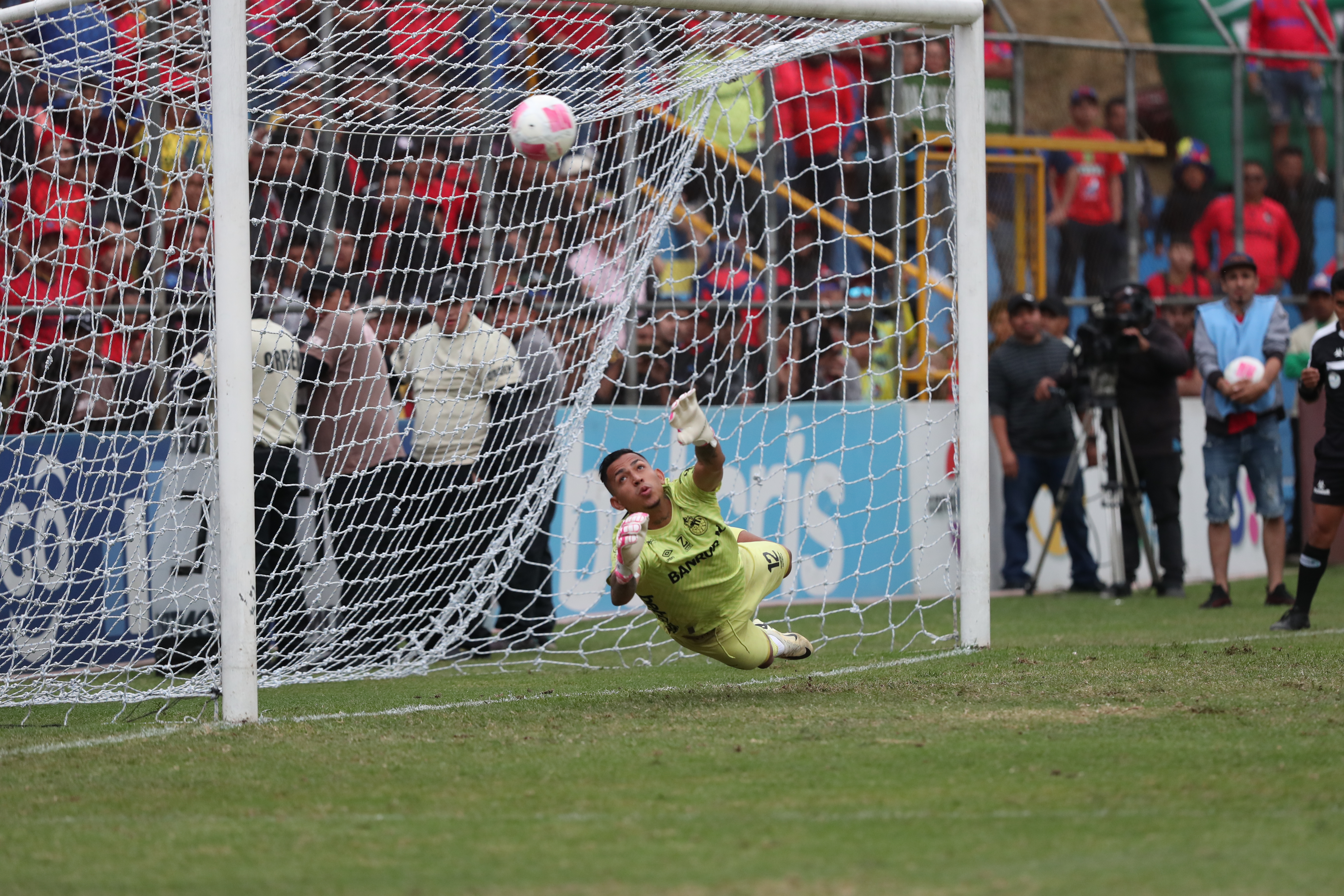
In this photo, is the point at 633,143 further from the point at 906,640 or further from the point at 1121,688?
the point at 1121,688

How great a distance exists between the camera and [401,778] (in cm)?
451

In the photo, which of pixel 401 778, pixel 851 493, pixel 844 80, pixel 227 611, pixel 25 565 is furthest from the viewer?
pixel 844 80

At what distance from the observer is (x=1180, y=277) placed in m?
14.3

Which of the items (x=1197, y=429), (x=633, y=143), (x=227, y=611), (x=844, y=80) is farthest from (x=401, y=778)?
(x=1197, y=429)

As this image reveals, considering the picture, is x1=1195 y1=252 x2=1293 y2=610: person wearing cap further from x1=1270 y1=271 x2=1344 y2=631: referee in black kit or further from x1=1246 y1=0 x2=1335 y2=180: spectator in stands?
x1=1246 y1=0 x2=1335 y2=180: spectator in stands

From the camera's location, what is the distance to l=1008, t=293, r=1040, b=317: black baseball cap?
36.7 ft

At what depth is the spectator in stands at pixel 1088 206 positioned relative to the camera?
13.8 meters

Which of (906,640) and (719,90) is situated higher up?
(719,90)

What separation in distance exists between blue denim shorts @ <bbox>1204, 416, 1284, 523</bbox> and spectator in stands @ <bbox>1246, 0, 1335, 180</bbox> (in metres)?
5.86

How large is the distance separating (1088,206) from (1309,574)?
6.77 metres

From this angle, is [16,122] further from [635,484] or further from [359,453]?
[635,484]

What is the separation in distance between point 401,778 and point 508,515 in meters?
3.51

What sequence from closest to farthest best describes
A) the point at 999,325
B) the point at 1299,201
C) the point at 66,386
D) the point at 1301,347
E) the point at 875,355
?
the point at 66,386 → the point at 875,355 → the point at 1301,347 → the point at 999,325 → the point at 1299,201

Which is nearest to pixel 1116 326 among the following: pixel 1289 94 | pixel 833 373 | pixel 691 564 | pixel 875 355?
pixel 833 373
